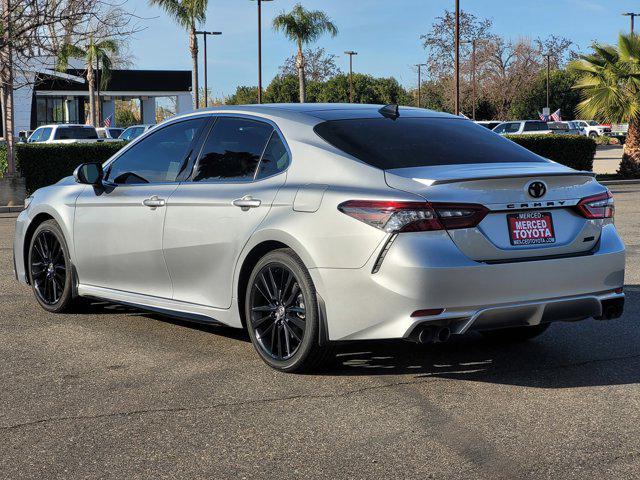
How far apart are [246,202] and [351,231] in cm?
96

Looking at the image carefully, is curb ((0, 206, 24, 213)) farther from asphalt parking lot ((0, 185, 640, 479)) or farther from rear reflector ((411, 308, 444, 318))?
rear reflector ((411, 308, 444, 318))

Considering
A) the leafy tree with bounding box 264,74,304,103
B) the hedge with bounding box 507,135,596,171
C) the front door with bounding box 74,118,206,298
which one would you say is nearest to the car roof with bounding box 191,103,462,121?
the front door with bounding box 74,118,206,298

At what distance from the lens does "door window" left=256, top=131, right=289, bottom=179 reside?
6.16 meters

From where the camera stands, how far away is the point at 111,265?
7352 mm

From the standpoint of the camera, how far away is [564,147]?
99.5 feet

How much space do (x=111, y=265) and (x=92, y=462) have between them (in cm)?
312

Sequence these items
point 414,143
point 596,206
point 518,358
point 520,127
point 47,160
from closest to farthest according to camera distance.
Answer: point 596,206
point 414,143
point 518,358
point 47,160
point 520,127

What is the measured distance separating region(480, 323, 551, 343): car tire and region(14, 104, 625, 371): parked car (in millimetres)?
17

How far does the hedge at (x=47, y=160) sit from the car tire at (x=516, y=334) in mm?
18353

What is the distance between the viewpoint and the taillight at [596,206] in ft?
19.0

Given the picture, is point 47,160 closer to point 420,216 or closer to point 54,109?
point 420,216

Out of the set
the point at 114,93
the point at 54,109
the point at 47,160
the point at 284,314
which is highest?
the point at 114,93

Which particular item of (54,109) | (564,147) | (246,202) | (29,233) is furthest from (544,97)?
(246,202)

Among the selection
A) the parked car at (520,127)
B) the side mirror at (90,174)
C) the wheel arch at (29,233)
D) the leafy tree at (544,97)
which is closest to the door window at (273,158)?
the side mirror at (90,174)
